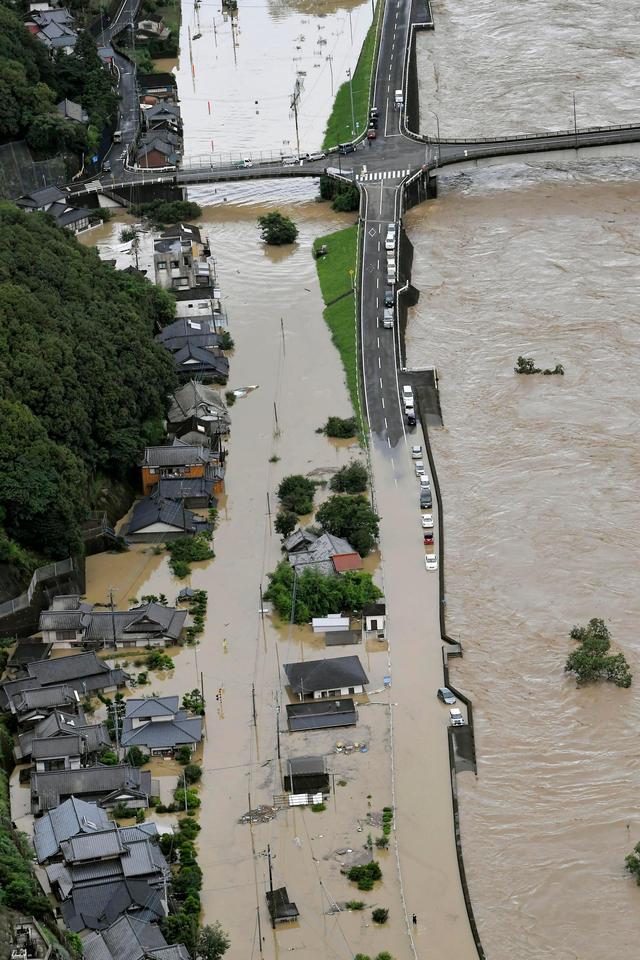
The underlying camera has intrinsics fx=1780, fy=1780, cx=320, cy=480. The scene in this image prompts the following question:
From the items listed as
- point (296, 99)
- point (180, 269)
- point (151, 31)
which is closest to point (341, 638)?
point (180, 269)

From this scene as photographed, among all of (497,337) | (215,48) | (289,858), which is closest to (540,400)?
(497,337)

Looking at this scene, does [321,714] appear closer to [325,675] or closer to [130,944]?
[325,675]

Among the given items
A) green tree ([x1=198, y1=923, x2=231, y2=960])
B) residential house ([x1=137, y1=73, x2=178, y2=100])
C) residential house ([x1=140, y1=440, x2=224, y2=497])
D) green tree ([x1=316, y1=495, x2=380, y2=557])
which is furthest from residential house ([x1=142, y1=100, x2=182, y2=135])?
green tree ([x1=198, y1=923, x2=231, y2=960])

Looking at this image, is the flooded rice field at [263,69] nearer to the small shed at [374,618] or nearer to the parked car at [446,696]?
the small shed at [374,618]

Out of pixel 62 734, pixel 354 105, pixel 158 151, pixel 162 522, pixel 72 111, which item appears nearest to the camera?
pixel 62 734

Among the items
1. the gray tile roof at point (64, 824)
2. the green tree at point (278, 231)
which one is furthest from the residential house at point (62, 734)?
the green tree at point (278, 231)
